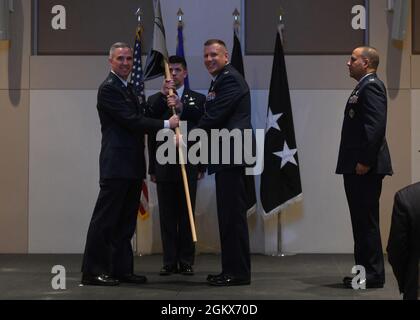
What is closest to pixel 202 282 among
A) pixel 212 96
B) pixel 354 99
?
pixel 212 96

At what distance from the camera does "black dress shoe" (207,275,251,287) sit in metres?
4.91

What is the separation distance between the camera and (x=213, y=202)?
6773 millimetres

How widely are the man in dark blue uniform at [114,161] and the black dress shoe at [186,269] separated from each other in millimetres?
517

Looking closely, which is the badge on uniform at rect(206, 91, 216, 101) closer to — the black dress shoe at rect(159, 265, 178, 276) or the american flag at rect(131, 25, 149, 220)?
the american flag at rect(131, 25, 149, 220)

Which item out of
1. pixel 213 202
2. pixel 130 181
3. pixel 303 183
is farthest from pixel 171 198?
pixel 303 183

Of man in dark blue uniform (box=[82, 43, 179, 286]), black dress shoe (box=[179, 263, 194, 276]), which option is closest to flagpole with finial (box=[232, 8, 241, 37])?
man in dark blue uniform (box=[82, 43, 179, 286])

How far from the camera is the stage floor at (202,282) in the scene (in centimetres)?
455

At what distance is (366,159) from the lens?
15.8 ft

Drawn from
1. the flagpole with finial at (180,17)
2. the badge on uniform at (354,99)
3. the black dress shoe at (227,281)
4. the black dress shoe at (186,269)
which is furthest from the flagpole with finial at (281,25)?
the black dress shoe at (227,281)

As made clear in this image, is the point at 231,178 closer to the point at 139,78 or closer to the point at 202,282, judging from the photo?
the point at 202,282

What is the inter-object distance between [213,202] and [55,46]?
2.14 metres

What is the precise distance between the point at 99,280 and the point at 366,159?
2017mm

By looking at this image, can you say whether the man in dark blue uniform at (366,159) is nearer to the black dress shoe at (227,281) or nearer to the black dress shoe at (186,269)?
the black dress shoe at (227,281)
